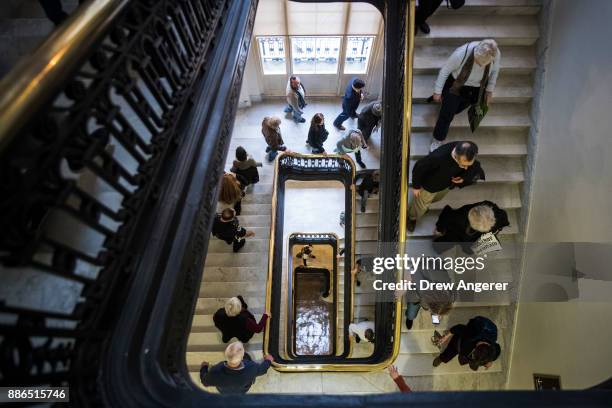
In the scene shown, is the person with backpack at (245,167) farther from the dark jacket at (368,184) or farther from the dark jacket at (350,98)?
the dark jacket at (350,98)

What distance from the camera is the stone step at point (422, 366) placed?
18.4 ft

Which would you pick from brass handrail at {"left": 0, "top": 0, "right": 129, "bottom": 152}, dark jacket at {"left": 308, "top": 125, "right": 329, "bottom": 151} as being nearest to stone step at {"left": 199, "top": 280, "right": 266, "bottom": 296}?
dark jacket at {"left": 308, "top": 125, "right": 329, "bottom": 151}

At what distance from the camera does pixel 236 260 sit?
6.98m

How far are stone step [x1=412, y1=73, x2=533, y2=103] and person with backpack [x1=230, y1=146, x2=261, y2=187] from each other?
286 centimetres

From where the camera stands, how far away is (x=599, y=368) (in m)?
4.02

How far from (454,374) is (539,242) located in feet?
7.46

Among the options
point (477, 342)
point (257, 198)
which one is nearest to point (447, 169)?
point (477, 342)

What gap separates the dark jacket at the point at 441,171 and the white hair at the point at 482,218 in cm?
39

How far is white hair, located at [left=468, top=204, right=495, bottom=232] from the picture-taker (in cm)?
396

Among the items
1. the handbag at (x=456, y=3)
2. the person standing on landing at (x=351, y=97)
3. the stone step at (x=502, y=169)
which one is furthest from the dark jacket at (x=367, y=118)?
the handbag at (x=456, y=3)

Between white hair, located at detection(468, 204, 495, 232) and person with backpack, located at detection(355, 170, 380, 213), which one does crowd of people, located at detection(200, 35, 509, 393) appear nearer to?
white hair, located at detection(468, 204, 495, 232)

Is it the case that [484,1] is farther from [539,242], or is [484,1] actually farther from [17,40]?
[17,40]

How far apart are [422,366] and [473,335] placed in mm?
1520

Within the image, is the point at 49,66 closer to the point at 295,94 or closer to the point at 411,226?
the point at 411,226
